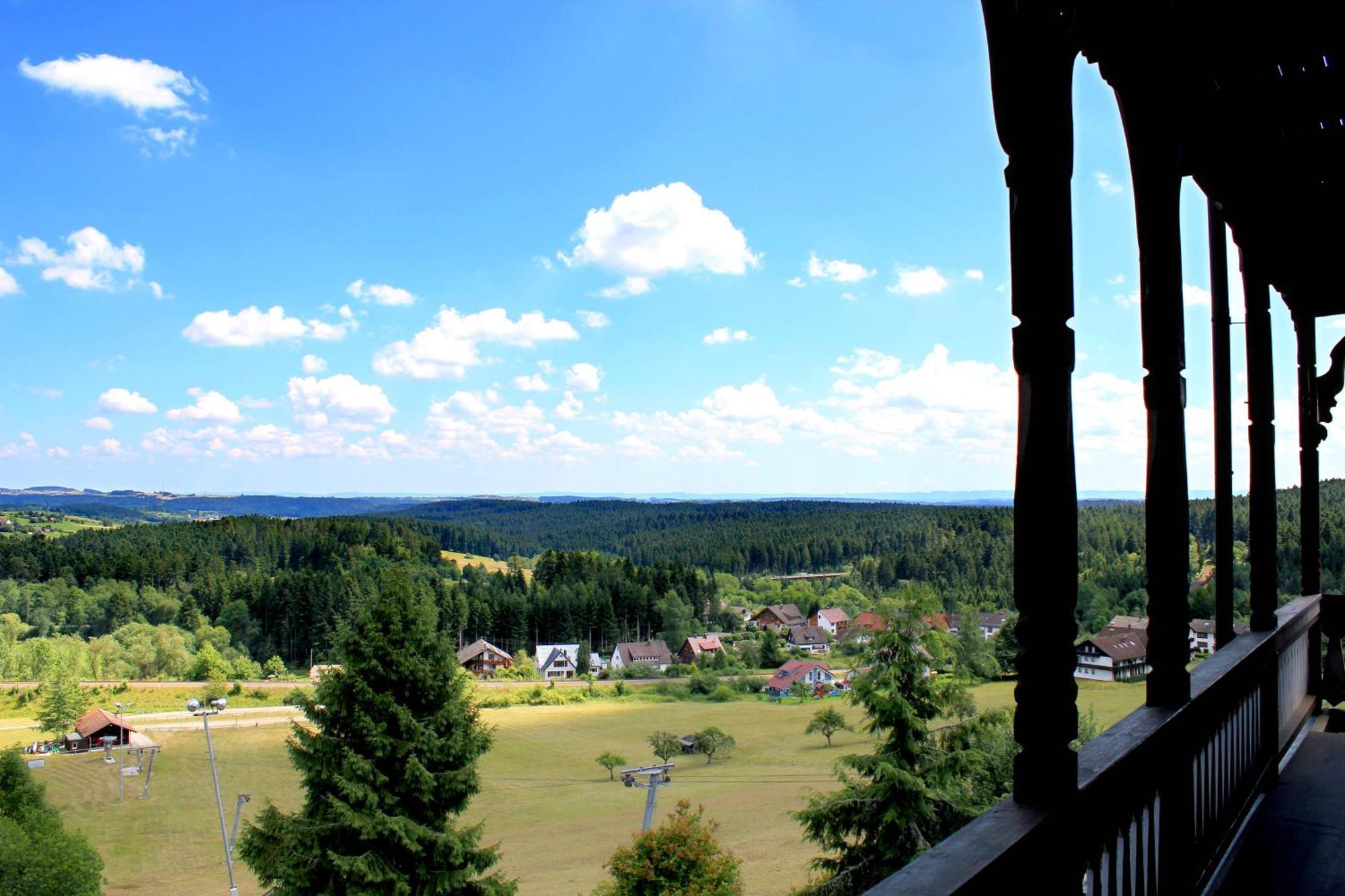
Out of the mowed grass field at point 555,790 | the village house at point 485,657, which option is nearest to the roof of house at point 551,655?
the village house at point 485,657

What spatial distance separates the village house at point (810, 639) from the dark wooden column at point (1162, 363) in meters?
52.4

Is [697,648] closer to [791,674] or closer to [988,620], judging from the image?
[791,674]

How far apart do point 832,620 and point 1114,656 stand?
3180 centimetres

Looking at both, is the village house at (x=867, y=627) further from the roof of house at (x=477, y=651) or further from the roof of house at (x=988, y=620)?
the roof of house at (x=477, y=651)

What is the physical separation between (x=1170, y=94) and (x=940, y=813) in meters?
7.77

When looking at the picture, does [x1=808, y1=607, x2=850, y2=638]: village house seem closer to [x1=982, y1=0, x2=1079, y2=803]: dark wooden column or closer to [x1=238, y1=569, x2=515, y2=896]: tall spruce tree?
[x1=238, y1=569, x2=515, y2=896]: tall spruce tree

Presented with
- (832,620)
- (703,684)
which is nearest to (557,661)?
(703,684)

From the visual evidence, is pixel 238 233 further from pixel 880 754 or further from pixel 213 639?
pixel 880 754

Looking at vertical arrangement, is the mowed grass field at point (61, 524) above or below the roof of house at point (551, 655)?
above

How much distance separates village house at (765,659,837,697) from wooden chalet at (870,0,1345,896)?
129ft

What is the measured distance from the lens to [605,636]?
57.4 m

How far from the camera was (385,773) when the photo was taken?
10.0 m

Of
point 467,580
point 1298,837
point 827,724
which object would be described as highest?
point 1298,837

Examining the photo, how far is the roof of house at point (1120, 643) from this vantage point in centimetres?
2566
